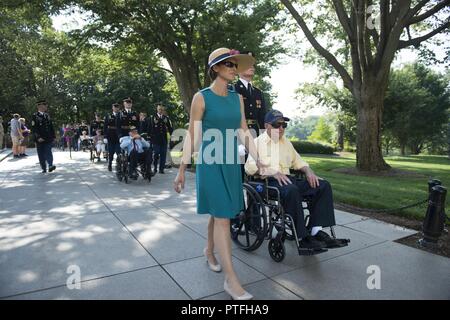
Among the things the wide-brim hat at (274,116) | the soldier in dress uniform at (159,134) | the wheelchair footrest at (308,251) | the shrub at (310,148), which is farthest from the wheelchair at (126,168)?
the shrub at (310,148)

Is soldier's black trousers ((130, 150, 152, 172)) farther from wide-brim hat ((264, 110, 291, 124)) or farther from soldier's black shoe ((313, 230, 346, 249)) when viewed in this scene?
soldier's black shoe ((313, 230, 346, 249))

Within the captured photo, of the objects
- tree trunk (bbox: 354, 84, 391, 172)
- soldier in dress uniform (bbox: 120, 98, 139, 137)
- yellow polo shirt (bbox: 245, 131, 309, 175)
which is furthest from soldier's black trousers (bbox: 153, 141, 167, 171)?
yellow polo shirt (bbox: 245, 131, 309, 175)

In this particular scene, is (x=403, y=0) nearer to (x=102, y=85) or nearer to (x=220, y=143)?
(x=220, y=143)

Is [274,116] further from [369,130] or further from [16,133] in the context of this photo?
[16,133]

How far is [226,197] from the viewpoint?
281 centimetres

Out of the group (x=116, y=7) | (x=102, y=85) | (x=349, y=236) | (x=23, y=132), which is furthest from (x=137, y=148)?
(x=102, y=85)

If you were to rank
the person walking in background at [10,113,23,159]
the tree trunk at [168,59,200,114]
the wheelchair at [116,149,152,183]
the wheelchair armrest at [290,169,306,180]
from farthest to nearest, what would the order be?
the tree trunk at [168,59,200,114]
the person walking in background at [10,113,23,159]
the wheelchair at [116,149,152,183]
the wheelchair armrest at [290,169,306,180]

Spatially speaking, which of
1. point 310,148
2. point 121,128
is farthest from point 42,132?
point 310,148

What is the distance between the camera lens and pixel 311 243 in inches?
133

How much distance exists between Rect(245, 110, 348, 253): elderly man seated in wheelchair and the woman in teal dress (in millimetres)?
686

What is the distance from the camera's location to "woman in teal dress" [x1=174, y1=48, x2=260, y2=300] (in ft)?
9.21

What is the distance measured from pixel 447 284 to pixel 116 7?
12.9 m

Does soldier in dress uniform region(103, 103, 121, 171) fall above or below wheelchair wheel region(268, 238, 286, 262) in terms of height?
above

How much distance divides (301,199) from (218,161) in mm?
1199
